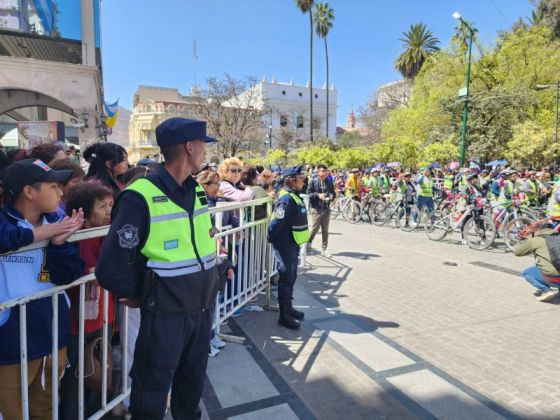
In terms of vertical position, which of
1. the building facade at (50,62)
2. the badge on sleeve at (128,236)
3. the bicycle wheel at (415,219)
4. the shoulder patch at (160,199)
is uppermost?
the building facade at (50,62)

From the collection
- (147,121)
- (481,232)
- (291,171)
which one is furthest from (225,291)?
(147,121)

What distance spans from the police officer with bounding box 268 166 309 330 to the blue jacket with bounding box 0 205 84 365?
2589 mm

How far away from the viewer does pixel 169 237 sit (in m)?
2.05

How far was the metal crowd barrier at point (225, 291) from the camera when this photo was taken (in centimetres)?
197

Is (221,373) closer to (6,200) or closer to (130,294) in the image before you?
(130,294)

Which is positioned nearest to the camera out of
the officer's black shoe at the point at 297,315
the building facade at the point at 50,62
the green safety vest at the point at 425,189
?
the officer's black shoe at the point at 297,315

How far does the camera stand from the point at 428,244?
9.98m

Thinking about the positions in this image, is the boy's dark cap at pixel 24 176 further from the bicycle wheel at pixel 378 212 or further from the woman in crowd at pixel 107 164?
the bicycle wheel at pixel 378 212

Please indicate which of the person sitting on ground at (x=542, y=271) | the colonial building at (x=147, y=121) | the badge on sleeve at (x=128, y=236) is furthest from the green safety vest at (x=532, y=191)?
the colonial building at (x=147, y=121)

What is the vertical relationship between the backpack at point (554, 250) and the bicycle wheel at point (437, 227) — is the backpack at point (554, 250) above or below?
above

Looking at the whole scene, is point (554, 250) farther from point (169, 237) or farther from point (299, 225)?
point (169, 237)

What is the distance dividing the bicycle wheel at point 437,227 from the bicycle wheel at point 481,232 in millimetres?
668

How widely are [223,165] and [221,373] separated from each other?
10.6 feet

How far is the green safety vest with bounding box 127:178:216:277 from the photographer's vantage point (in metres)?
2.03
